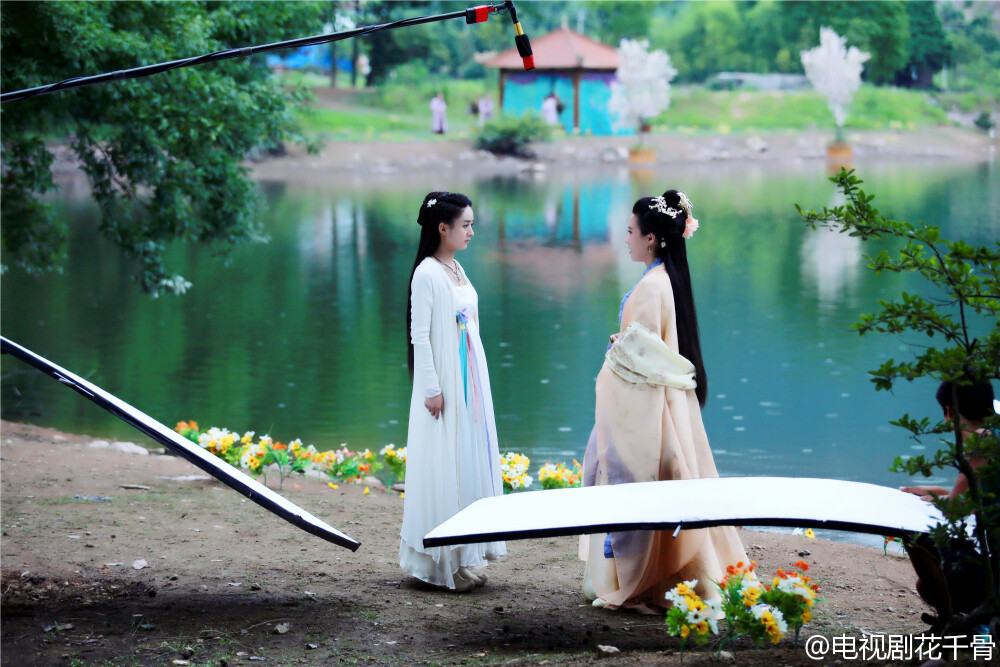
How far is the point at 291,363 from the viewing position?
42.0 feet

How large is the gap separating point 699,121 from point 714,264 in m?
27.6

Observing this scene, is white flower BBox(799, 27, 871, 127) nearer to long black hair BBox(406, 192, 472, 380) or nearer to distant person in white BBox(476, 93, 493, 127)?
distant person in white BBox(476, 93, 493, 127)

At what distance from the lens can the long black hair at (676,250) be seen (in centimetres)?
448

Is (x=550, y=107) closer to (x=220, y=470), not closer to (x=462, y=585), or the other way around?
(x=462, y=585)

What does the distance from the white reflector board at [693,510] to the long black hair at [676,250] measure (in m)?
0.63

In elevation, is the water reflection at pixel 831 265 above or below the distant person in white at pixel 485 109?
below

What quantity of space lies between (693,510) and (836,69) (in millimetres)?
46898

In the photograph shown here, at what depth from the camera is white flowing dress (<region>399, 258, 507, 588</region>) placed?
463 cm

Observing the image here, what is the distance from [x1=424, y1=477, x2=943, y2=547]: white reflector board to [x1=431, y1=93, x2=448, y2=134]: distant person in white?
1625 inches

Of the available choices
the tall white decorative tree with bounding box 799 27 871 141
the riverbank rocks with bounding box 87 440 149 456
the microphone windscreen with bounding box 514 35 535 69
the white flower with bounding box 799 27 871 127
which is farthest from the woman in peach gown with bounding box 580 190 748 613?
the white flower with bounding box 799 27 871 127

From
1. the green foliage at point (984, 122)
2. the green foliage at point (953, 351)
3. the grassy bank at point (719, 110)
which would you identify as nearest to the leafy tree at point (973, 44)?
the grassy bank at point (719, 110)

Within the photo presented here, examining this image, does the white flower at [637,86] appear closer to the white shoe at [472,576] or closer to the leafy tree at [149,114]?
the leafy tree at [149,114]

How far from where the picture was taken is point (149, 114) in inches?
370

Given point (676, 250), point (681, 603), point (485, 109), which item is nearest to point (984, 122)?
point (485, 109)
